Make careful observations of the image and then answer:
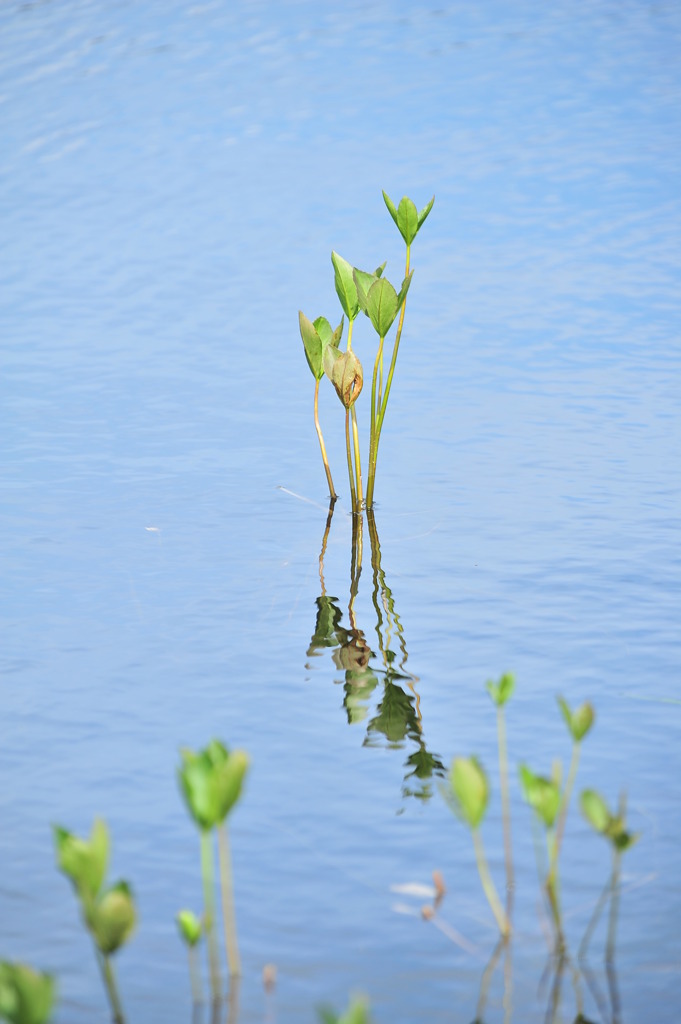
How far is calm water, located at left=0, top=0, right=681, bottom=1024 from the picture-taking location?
1.34 meters

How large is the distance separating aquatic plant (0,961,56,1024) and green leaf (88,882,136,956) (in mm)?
88

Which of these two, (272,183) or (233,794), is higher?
(272,183)

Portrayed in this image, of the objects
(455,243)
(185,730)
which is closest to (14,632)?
(185,730)

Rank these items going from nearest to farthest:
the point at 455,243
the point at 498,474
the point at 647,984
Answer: the point at 647,984 < the point at 498,474 < the point at 455,243

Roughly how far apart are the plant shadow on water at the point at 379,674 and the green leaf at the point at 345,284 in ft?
1.57

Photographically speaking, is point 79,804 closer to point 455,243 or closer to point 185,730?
point 185,730

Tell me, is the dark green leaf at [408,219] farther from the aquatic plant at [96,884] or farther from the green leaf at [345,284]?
the aquatic plant at [96,884]

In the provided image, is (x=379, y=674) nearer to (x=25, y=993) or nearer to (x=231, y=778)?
(x=231, y=778)

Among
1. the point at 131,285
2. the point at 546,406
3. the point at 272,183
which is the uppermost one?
the point at 272,183

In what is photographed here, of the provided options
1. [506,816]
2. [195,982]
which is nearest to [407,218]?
[506,816]

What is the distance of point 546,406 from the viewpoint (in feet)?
A: 10.3

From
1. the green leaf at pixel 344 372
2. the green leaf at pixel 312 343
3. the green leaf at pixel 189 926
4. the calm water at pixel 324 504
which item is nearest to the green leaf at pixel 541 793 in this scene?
the calm water at pixel 324 504

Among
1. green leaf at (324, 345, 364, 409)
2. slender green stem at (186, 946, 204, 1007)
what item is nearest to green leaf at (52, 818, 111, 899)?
slender green stem at (186, 946, 204, 1007)

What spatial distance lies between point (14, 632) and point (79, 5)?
6.11 metres
